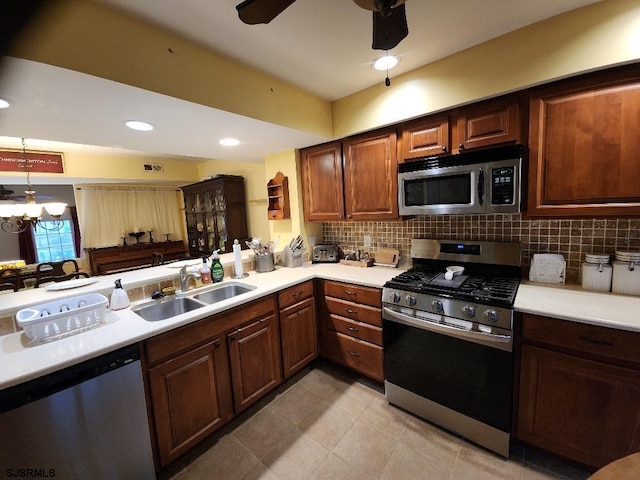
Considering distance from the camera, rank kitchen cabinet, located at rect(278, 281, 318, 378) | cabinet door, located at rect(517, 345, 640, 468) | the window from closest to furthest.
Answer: cabinet door, located at rect(517, 345, 640, 468), kitchen cabinet, located at rect(278, 281, 318, 378), the window

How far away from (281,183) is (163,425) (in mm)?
2157

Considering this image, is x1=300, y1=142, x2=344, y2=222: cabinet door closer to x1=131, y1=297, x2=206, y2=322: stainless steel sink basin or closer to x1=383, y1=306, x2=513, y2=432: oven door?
x1=383, y1=306, x2=513, y2=432: oven door

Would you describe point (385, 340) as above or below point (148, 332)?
below

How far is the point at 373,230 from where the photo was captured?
2.60 metres

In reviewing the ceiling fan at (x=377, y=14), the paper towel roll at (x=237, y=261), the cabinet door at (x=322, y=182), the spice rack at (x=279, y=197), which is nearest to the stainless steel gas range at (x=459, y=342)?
the cabinet door at (x=322, y=182)

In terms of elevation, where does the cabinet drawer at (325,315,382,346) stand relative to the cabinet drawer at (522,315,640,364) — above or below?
below

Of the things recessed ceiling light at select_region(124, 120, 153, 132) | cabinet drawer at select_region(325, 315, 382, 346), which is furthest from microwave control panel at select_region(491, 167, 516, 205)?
recessed ceiling light at select_region(124, 120, 153, 132)

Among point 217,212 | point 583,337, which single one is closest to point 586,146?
point 583,337

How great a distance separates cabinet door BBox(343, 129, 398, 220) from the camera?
2124 mm

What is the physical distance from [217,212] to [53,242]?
3715 mm

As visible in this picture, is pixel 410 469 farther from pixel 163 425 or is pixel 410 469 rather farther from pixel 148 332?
pixel 148 332

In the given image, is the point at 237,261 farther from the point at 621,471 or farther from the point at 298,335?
the point at 621,471

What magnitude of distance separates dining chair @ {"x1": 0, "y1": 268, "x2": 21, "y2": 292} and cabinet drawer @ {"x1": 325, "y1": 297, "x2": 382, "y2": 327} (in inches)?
155

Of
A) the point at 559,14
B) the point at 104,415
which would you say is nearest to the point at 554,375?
the point at 559,14
